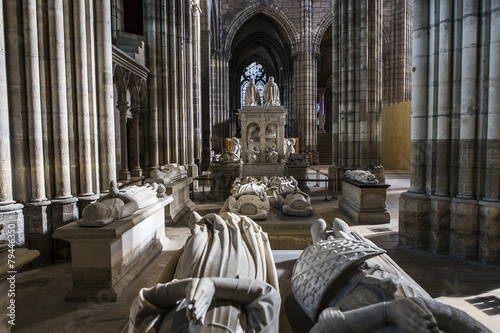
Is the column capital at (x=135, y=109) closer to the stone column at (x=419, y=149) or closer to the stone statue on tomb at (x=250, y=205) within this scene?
the stone statue on tomb at (x=250, y=205)

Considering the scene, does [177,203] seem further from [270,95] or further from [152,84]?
[270,95]

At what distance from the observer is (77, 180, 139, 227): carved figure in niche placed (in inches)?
154

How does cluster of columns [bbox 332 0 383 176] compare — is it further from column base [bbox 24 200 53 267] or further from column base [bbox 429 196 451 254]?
column base [bbox 24 200 53 267]

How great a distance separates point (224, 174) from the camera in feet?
36.3

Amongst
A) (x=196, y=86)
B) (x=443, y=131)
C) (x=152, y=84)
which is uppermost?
Answer: (x=196, y=86)

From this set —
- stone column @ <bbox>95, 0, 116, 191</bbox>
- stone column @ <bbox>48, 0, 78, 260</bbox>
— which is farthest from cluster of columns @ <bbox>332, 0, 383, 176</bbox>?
stone column @ <bbox>48, 0, 78, 260</bbox>

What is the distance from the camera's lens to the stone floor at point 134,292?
10.5ft

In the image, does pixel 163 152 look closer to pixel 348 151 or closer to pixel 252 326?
pixel 348 151

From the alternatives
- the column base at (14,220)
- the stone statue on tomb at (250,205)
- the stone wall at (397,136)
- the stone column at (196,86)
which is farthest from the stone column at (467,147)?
the stone wall at (397,136)

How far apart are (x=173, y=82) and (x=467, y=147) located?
8812mm

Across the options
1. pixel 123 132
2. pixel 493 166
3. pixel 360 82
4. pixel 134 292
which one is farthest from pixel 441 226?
pixel 123 132

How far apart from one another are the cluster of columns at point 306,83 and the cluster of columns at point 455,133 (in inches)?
765

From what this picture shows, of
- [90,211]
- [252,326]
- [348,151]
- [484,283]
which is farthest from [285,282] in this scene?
[348,151]

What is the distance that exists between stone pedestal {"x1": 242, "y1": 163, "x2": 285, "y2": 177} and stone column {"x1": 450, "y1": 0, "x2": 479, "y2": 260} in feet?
27.6
